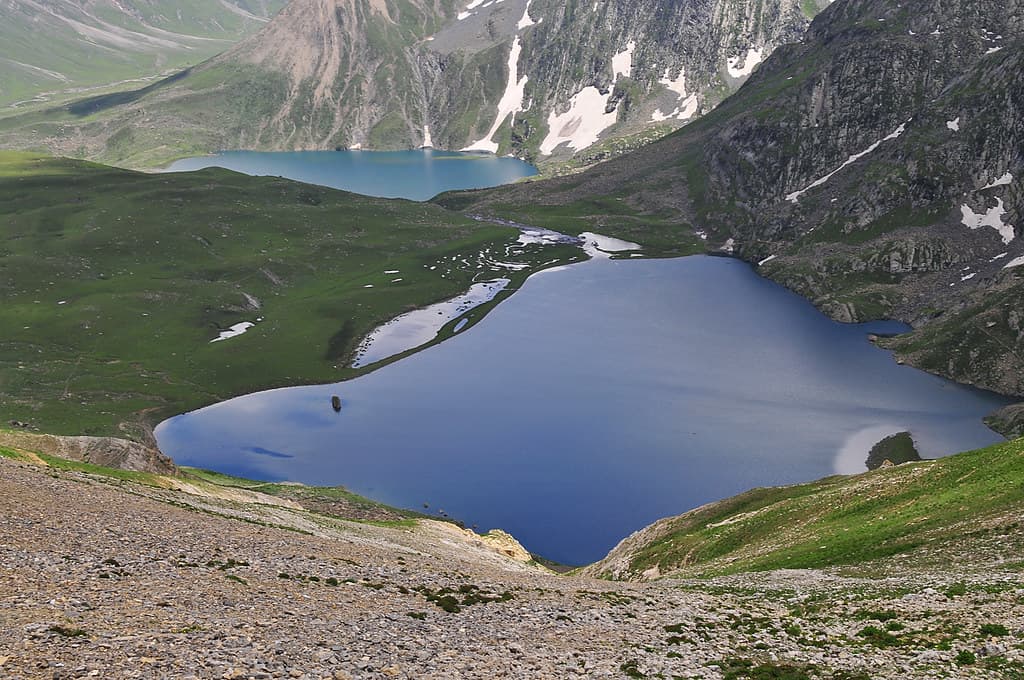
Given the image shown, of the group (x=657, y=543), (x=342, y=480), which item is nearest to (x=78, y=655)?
(x=657, y=543)

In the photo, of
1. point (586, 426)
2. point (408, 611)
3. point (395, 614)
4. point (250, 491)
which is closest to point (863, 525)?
point (408, 611)

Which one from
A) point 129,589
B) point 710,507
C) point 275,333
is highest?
point 275,333

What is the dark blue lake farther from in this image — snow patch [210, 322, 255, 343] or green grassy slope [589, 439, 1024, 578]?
snow patch [210, 322, 255, 343]

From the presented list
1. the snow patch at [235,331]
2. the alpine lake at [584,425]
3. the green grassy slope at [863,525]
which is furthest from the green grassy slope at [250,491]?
the snow patch at [235,331]

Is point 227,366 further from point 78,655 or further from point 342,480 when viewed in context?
point 78,655

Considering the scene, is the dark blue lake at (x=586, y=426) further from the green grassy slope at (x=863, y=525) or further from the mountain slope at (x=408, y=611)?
the mountain slope at (x=408, y=611)

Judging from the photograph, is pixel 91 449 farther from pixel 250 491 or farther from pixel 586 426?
pixel 586 426
